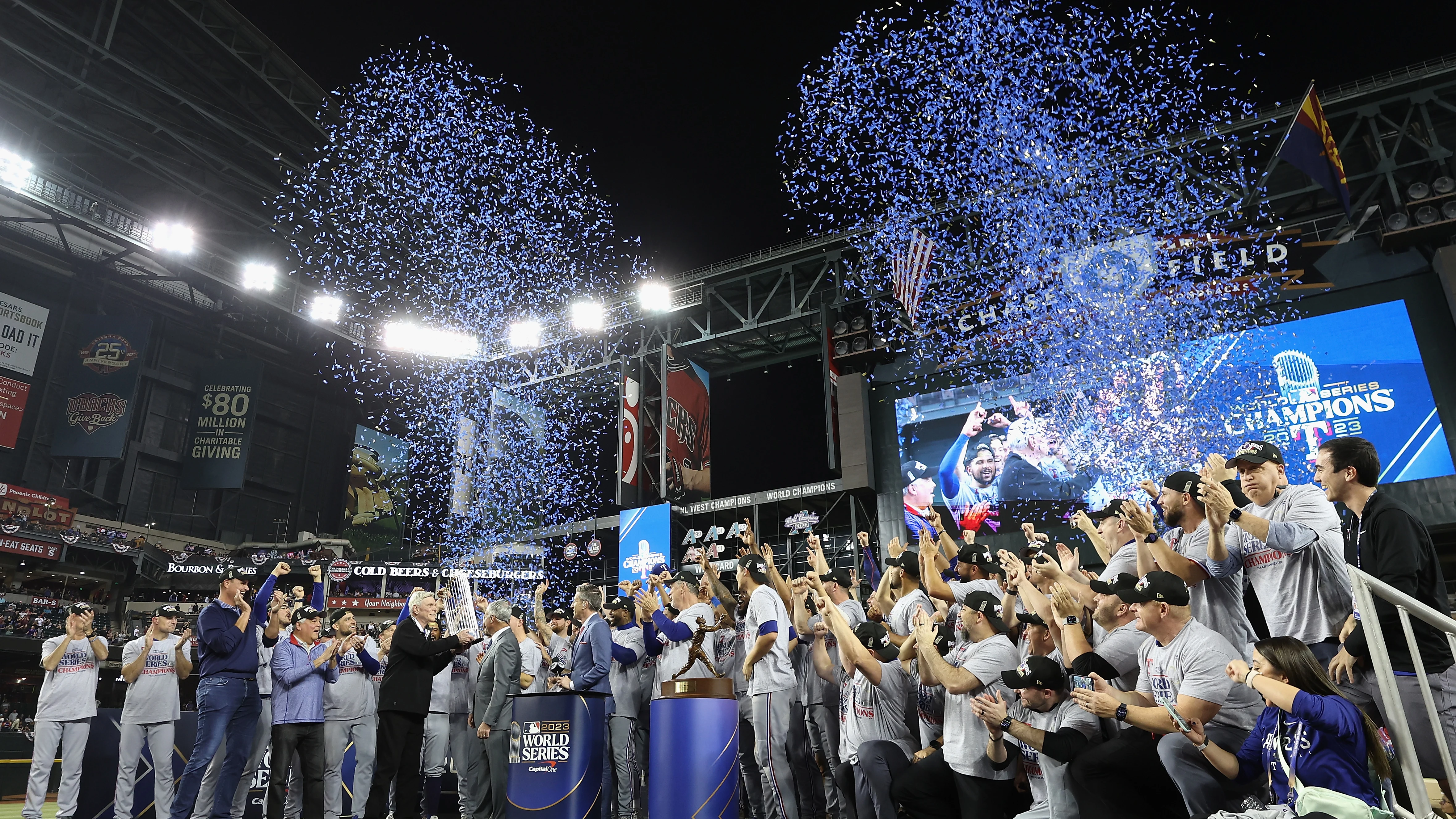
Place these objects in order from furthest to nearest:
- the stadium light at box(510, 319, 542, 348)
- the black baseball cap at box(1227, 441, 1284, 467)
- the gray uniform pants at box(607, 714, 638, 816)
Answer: the stadium light at box(510, 319, 542, 348)
the gray uniform pants at box(607, 714, 638, 816)
the black baseball cap at box(1227, 441, 1284, 467)

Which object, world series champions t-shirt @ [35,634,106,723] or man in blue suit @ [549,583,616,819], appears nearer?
man in blue suit @ [549,583,616,819]

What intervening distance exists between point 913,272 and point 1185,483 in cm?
1727

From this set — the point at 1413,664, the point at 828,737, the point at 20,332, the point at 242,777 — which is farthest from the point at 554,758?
the point at 20,332

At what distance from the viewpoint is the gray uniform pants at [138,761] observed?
8.53m

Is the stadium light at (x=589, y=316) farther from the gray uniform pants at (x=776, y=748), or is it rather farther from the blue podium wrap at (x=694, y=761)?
the blue podium wrap at (x=694, y=761)

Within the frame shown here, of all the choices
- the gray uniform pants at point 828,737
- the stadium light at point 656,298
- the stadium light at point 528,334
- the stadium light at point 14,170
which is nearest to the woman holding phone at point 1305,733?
the gray uniform pants at point 828,737

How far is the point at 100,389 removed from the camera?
32750 mm

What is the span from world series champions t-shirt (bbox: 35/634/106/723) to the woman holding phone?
10.9 meters

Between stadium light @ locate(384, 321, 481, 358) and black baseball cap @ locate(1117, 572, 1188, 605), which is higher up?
stadium light @ locate(384, 321, 481, 358)

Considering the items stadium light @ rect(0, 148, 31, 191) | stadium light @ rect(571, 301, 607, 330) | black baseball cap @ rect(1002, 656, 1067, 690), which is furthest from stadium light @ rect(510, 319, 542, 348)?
black baseball cap @ rect(1002, 656, 1067, 690)

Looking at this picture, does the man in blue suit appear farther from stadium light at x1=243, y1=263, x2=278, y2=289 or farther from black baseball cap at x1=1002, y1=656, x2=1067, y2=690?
stadium light at x1=243, y1=263, x2=278, y2=289

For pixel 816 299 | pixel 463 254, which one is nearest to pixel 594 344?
pixel 463 254

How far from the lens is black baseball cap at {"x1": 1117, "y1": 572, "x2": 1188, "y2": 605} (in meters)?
4.73

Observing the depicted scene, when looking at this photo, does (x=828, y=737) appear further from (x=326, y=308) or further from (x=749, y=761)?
(x=326, y=308)
